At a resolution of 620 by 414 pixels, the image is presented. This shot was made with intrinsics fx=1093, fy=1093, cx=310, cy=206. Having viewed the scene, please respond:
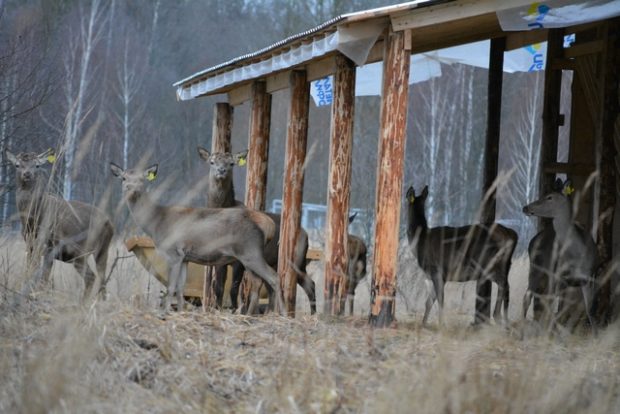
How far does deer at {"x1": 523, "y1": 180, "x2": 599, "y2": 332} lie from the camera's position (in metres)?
11.0

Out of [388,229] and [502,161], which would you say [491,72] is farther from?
[502,161]

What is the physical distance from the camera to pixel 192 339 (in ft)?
25.7

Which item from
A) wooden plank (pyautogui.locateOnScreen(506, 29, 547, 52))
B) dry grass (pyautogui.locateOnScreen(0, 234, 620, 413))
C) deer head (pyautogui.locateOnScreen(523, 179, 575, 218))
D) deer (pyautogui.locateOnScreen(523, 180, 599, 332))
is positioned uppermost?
wooden plank (pyautogui.locateOnScreen(506, 29, 547, 52))

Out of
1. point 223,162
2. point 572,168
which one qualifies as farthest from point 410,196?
point 223,162

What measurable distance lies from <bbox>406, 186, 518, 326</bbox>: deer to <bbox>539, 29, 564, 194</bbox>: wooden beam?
2.59 ft

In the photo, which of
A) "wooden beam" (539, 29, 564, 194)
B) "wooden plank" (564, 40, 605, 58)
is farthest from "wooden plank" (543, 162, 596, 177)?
"wooden plank" (564, 40, 605, 58)

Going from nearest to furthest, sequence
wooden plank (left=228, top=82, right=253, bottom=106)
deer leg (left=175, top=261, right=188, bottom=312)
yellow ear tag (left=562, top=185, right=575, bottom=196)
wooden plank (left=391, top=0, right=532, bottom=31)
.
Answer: wooden plank (left=391, top=0, right=532, bottom=31) < deer leg (left=175, top=261, right=188, bottom=312) < yellow ear tag (left=562, top=185, right=575, bottom=196) < wooden plank (left=228, top=82, right=253, bottom=106)

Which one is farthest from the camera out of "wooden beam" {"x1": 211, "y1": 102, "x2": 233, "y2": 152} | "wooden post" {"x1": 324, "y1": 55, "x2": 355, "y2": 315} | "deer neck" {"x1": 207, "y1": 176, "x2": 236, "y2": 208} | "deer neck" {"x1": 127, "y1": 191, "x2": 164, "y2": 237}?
"wooden beam" {"x1": 211, "y1": 102, "x2": 233, "y2": 152}

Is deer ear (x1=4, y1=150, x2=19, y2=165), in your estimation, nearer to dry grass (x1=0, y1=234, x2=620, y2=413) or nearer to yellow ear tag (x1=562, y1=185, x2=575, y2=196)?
dry grass (x1=0, y1=234, x2=620, y2=413)

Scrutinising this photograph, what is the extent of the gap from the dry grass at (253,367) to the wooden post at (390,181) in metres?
1.10

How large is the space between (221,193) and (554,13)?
4795mm

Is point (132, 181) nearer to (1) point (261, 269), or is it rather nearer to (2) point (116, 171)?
(2) point (116, 171)

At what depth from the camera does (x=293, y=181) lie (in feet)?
39.4

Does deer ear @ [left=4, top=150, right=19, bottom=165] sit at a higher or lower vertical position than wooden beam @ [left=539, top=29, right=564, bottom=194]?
lower
